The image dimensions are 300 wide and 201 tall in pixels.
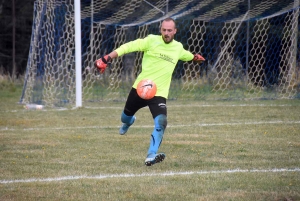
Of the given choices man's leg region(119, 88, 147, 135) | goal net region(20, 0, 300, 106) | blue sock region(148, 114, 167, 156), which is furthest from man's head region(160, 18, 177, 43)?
goal net region(20, 0, 300, 106)

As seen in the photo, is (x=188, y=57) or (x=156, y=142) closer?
(x=156, y=142)

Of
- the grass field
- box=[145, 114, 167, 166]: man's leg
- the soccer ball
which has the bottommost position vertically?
the grass field

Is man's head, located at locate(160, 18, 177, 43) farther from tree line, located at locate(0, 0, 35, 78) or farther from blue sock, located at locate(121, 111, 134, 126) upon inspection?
tree line, located at locate(0, 0, 35, 78)

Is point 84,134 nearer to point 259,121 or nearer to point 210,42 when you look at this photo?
point 259,121

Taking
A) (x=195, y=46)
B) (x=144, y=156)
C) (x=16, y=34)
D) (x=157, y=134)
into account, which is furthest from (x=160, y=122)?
(x=16, y=34)

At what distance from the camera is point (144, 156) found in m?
7.68

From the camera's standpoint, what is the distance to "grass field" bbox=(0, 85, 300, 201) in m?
5.62

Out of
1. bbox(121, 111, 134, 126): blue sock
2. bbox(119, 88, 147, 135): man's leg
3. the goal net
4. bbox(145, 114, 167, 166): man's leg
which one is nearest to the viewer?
bbox(145, 114, 167, 166): man's leg

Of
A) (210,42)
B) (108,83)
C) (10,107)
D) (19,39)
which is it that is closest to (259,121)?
(10,107)

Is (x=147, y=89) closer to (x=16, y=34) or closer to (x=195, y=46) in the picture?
(x=195, y=46)

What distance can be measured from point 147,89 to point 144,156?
2.74 feet

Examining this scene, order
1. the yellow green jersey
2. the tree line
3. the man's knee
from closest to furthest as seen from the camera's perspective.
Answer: the man's knee, the yellow green jersey, the tree line

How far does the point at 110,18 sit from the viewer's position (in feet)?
54.2

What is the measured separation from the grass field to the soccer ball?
75 cm
